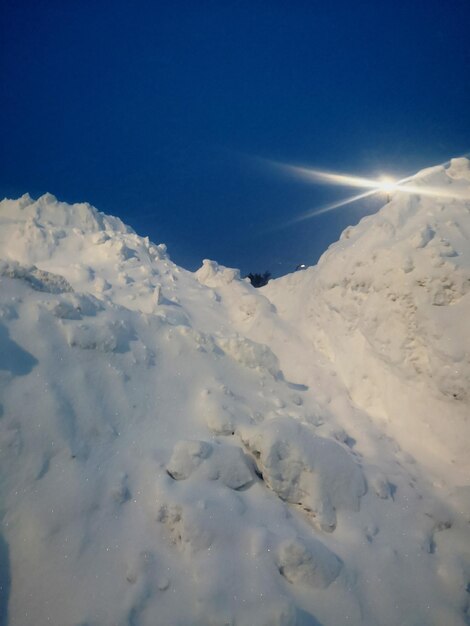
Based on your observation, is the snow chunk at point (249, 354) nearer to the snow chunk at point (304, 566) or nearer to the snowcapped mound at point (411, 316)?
the snowcapped mound at point (411, 316)

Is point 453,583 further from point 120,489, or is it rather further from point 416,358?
point 120,489

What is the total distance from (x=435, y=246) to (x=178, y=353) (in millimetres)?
4067

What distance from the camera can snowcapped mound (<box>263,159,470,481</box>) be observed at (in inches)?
181

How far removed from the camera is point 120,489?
3.09 m

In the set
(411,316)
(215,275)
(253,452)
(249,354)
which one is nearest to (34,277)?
(249,354)

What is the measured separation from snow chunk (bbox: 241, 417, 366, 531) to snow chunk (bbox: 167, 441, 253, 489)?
10.8 inches

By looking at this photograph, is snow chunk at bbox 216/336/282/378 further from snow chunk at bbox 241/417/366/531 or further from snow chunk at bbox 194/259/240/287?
snow chunk at bbox 194/259/240/287

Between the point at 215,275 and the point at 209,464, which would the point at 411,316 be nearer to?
the point at 209,464

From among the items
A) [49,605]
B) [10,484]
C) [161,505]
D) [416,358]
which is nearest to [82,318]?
[10,484]

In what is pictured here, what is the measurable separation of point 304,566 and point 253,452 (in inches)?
48.4

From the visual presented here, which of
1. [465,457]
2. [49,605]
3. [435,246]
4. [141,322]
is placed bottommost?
[49,605]

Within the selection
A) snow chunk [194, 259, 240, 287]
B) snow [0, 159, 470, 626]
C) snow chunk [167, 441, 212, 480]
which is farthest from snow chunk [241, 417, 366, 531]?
snow chunk [194, 259, 240, 287]

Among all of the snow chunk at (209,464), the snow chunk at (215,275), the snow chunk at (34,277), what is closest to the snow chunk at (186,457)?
the snow chunk at (209,464)

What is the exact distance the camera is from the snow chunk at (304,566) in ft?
9.24
